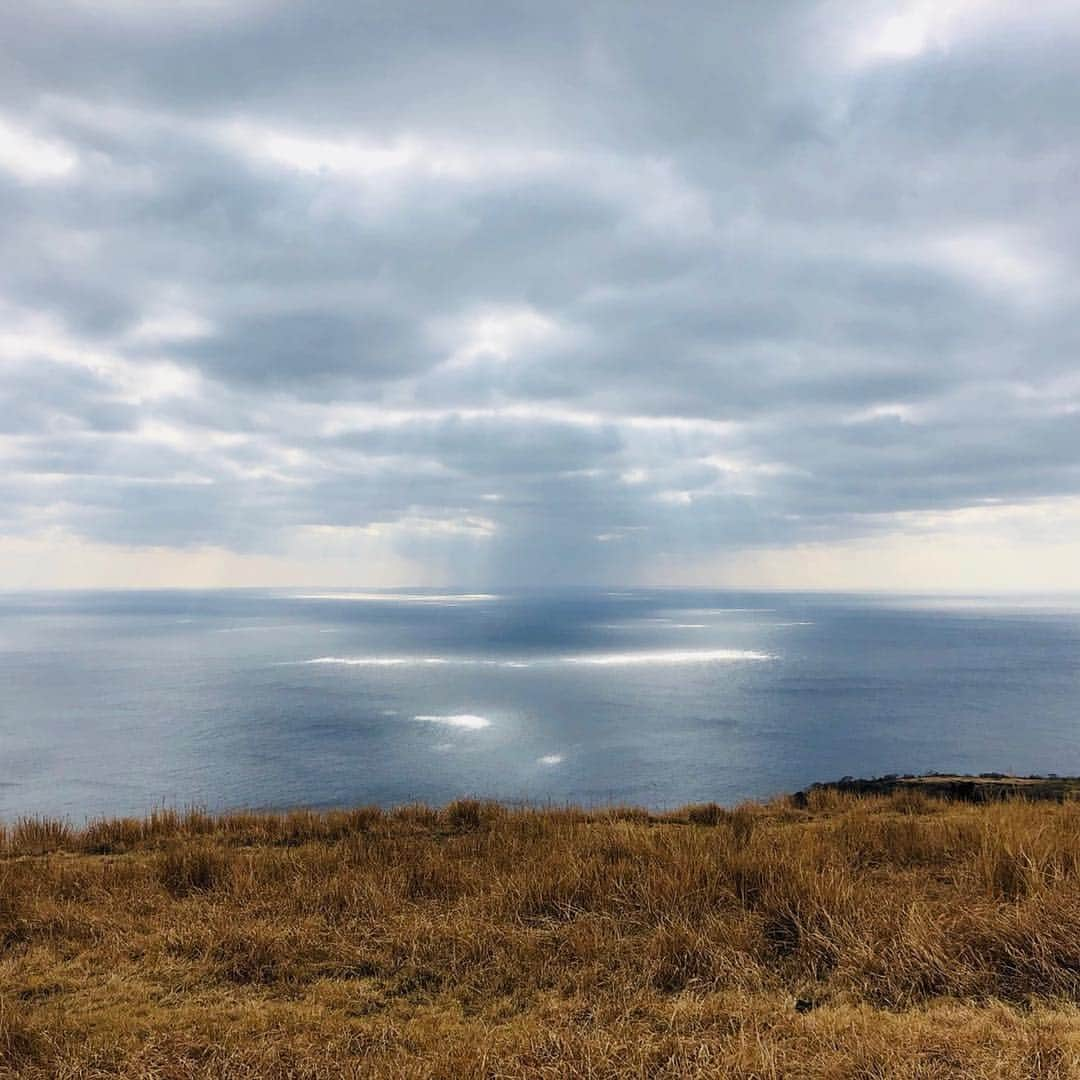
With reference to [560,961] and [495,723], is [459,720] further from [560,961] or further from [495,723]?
[560,961]

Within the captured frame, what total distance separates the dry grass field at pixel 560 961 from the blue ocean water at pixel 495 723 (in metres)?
32.9

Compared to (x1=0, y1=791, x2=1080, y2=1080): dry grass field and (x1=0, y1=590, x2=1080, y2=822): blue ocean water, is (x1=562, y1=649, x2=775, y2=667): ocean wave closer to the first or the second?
(x1=0, y1=590, x2=1080, y2=822): blue ocean water

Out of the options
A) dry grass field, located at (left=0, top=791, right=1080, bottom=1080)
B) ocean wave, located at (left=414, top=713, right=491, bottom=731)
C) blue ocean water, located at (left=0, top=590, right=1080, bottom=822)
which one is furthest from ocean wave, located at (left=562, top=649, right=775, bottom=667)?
dry grass field, located at (left=0, top=791, right=1080, bottom=1080)

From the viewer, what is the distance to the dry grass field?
4.58 metres

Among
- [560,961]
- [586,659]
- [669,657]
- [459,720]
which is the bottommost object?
[669,657]

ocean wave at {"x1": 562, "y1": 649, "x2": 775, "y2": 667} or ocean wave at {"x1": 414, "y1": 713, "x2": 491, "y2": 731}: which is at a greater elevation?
ocean wave at {"x1": 414, "y1": 713, "x2": 491, "y2": 731}

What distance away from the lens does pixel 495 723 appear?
220ft

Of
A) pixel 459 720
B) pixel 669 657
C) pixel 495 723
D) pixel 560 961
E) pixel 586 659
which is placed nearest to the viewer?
pixel 560 961

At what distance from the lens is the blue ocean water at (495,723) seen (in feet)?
149

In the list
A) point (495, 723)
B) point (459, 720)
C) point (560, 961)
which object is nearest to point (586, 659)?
point (495, 723)

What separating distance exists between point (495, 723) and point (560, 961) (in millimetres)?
62457

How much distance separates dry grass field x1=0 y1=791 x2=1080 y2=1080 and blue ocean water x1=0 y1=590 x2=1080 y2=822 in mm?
32868

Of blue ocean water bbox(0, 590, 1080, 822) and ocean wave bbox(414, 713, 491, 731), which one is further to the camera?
ocean wave bbox(414, 713, 491, 731)

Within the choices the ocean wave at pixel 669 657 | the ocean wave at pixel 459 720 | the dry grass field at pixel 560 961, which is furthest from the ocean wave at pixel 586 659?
the dry grass field at pixel 560 961
